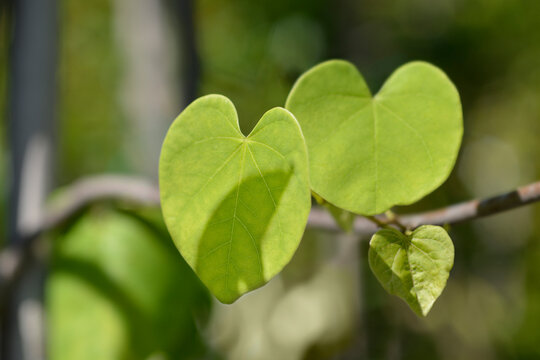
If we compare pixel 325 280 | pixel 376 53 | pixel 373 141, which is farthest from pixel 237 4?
pixel 373 141

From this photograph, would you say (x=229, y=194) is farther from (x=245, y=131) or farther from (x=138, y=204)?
(x=245, y=131)

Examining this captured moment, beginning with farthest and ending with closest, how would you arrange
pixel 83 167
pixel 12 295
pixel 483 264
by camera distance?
pixel 83 167, pixel 483 264, pixel 12 295

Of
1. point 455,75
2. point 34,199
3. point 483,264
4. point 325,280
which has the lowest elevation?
point 483,264

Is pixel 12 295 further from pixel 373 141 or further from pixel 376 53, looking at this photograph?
pixel 376 53

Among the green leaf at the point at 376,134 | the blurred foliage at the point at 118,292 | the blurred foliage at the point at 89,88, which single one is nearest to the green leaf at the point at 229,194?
the green leaf at the point at 376,134

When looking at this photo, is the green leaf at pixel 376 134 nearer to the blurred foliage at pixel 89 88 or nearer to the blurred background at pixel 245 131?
the blurred background at pixel 245 131

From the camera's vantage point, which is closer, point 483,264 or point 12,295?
point 12,295

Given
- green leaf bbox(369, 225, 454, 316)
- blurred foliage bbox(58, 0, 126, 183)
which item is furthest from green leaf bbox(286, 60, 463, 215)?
blurred foliage bbox(58, 0, 126, 183)
